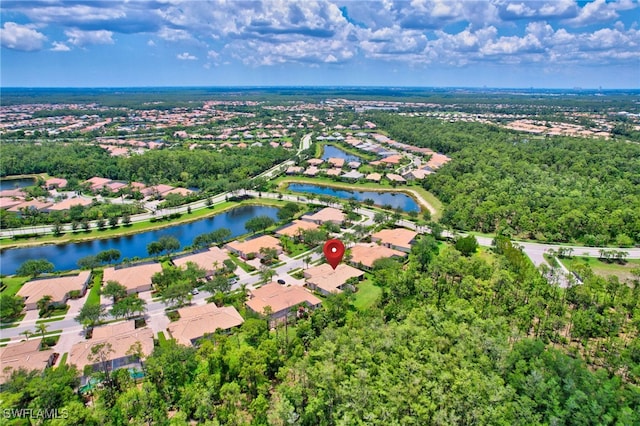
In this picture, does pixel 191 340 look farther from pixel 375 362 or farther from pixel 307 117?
pixel 307 117

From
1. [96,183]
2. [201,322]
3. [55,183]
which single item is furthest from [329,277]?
[55,183]

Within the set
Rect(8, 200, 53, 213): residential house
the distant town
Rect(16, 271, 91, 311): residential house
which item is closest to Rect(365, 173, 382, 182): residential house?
the distant town

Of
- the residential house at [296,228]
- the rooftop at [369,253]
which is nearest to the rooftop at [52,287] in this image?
the residential house at [296,228]

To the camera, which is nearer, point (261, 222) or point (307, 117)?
point (261, 222)

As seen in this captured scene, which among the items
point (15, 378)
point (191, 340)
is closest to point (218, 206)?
point (191, 340)

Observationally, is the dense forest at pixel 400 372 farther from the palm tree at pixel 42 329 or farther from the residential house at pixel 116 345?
the palm tree at pixel 42 329
